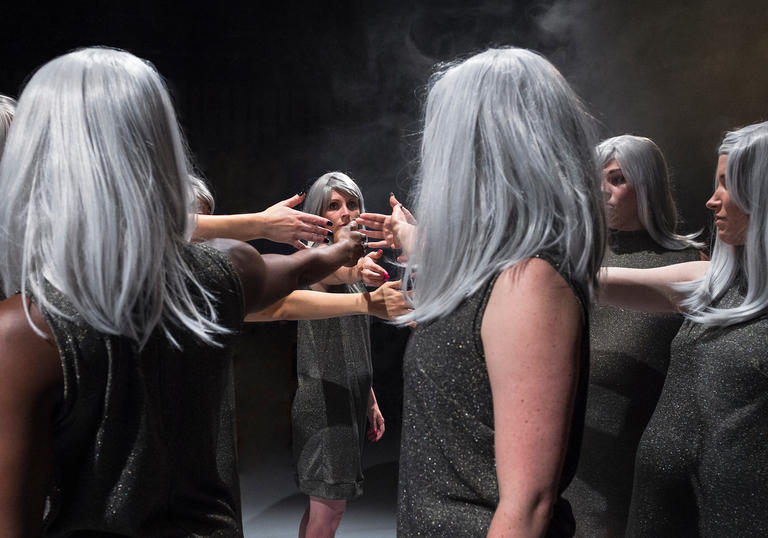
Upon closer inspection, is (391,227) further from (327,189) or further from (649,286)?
(327,189)

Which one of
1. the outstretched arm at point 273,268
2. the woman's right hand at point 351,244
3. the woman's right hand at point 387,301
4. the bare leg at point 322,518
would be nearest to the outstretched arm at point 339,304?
the woman's right hand at point 387,301

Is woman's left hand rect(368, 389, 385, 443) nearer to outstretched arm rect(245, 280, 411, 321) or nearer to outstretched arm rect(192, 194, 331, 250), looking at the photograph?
outstretched arm rect(245, 280, 411, 321)

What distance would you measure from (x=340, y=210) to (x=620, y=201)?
1.23m

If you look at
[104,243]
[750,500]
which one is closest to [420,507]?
[104,243]

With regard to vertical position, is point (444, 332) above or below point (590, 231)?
below

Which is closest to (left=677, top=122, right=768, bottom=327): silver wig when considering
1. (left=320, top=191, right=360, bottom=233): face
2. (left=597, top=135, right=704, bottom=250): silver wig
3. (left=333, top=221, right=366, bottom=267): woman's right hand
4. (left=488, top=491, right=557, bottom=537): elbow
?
(left=597, top=135, right=704, bottom=250): silver wig

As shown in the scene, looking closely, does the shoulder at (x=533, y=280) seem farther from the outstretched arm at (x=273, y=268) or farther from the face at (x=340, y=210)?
the face at (x=340, y=210)

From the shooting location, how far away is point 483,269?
100 cm

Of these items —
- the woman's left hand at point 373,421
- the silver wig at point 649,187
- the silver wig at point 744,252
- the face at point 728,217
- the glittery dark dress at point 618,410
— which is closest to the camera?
the silver wig at point 744,252

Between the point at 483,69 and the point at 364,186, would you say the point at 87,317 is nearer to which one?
the point at 483,69

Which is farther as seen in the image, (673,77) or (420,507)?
(673,77)

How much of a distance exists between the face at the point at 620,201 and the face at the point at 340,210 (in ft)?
3.75

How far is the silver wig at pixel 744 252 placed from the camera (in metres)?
1.61

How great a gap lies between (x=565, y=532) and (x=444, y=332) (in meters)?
0.33
